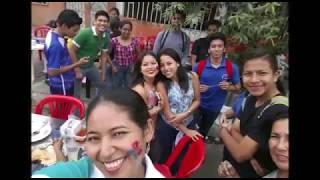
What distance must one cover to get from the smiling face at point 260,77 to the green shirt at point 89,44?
1746 millimetres

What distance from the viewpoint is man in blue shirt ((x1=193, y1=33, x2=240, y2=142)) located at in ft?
9.25

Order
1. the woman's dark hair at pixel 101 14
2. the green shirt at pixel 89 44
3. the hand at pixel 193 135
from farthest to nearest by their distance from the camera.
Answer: the green shirt at pixel 89 44 < the woman's dark hair at pixel 101 14 < the hand at pixel 193 135

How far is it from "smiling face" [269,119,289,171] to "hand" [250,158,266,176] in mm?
103

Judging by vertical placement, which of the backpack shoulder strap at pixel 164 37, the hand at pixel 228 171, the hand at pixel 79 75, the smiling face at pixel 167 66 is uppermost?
the backpack shoulder strap at pixel 164 37

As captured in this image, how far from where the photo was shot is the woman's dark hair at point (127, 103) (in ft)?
4.12

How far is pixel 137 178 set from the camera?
119 cm

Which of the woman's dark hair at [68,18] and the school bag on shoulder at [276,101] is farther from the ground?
the woman's dark hair at [68,18]

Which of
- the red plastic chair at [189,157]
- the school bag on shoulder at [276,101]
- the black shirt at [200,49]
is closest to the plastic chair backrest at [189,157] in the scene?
the red plastic chair at [189,157]

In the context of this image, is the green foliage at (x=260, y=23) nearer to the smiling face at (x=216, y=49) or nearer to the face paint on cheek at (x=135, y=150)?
the face paint on cheek at (x=135, y=150)

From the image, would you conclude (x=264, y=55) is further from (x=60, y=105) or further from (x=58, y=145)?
(x=60, y=105)

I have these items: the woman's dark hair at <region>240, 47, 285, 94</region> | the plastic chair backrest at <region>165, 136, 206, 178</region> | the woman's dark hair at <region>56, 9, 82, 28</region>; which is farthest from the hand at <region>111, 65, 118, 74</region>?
the woman's dark hair at <region>240, 47, 285, 94</region>

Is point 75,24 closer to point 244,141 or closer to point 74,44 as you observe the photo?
point 74,44

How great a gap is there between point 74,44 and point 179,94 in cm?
105

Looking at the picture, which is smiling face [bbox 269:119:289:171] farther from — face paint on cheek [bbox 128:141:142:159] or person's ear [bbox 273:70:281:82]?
face paint on cheek [bbox 128:141:142:159]
